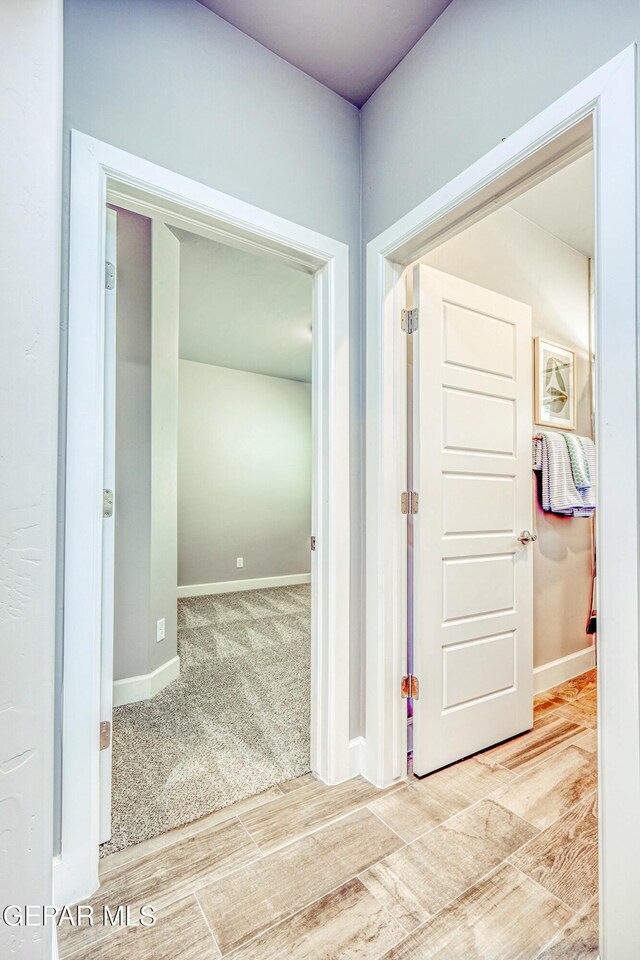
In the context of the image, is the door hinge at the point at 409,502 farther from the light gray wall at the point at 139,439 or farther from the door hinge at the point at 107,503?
the light gray wall at the point at 139,439

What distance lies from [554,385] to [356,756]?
2298 mm

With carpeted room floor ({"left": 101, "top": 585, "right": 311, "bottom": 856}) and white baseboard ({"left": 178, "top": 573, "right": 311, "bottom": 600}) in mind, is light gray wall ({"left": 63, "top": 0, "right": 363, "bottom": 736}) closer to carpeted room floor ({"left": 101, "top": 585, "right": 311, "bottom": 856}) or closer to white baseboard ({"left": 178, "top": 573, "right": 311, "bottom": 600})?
carpeted room floor ({"left": 101, "top": 585, "right": 311, "bottom": 856})

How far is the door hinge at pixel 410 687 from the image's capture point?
176 cm

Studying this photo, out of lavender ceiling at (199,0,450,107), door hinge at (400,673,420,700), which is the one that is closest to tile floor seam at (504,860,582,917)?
door hinge at (400,673,420,700)

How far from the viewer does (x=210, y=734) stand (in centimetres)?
211

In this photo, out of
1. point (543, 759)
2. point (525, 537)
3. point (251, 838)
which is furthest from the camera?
point (525, 537)

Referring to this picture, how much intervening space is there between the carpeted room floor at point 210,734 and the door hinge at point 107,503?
1074 millimetres

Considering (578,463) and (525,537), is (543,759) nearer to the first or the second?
(525,537)

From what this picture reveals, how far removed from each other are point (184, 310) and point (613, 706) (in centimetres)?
396

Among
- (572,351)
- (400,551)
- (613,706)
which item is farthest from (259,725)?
(572,351)

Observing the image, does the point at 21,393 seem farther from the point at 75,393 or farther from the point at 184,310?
the point at 184,310

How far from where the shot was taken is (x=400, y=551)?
1.75 meters

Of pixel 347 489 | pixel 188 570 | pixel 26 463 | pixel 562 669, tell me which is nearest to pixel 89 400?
pixel 26 463

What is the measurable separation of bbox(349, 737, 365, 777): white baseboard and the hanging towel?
1.83 m
